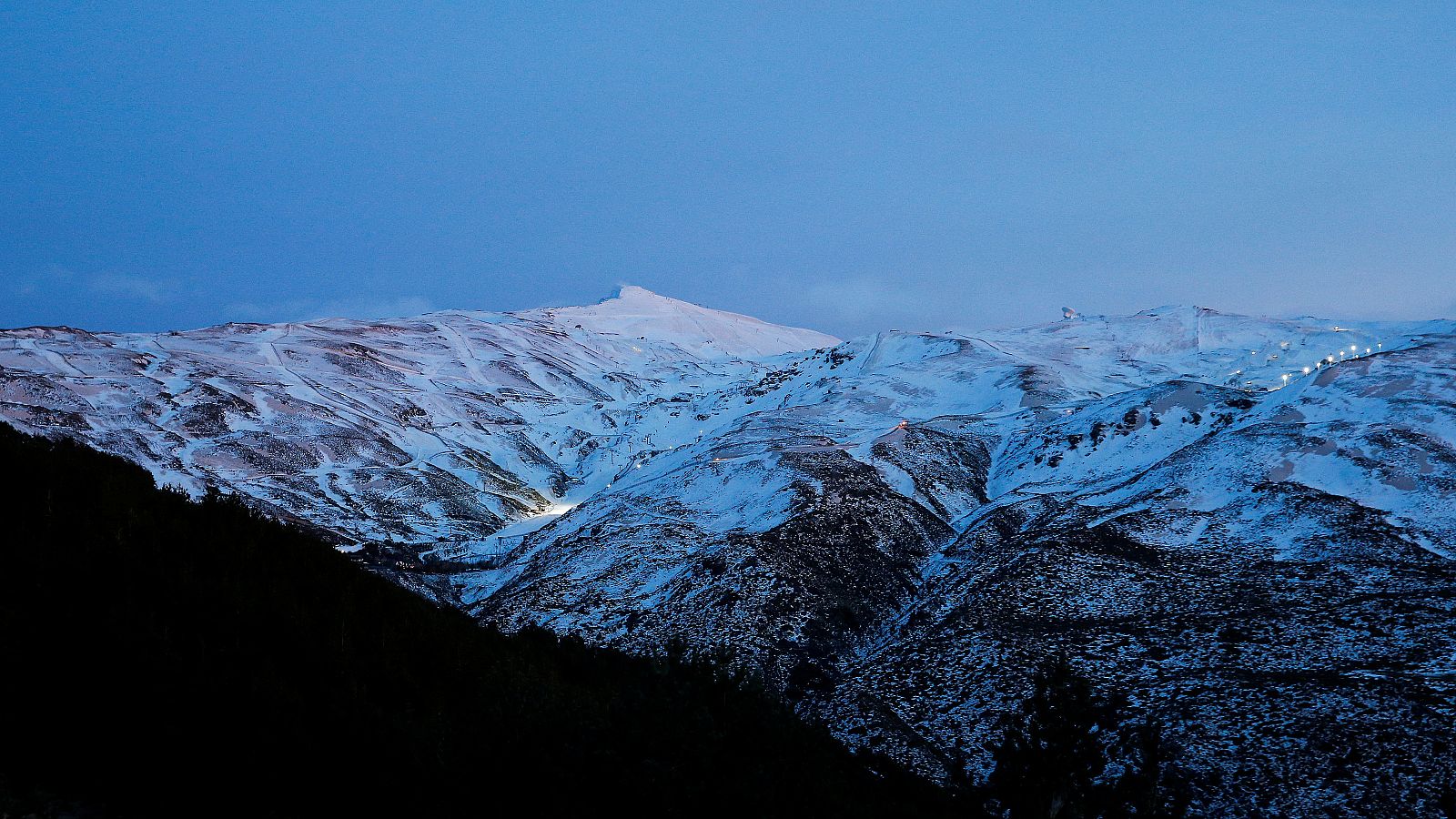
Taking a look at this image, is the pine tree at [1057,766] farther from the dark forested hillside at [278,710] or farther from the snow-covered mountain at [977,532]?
the dark forested hillside at [278,710]

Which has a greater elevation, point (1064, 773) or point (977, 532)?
point (1064, 773)

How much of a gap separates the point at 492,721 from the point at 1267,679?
30778 mm

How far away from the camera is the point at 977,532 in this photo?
56188 mm

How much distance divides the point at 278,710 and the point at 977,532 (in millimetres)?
50036

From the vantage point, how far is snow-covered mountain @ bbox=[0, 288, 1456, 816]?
100 feet

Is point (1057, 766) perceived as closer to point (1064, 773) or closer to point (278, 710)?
point (1064, 773)

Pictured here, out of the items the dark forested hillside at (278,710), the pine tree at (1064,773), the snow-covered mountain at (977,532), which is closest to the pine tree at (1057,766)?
the pine tree at (1064,773)

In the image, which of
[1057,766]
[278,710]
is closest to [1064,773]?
[1057,766]

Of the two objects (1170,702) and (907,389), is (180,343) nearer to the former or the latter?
(907,389)

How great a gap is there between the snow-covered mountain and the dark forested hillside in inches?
436

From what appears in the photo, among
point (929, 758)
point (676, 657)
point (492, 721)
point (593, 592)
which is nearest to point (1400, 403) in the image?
point (929, 758)

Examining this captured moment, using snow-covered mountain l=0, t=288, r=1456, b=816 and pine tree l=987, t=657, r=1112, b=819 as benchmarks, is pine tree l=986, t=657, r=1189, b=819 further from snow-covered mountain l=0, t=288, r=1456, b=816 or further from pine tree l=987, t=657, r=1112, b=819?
snow-covered mountain l=0, t=288, r=1456, b=816

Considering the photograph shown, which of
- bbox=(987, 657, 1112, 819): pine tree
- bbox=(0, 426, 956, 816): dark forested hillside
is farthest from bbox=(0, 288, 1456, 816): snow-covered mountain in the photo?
bbox=(0, 426, 956, 816): dark forested hillside

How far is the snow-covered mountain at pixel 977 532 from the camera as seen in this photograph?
30.5 meters
